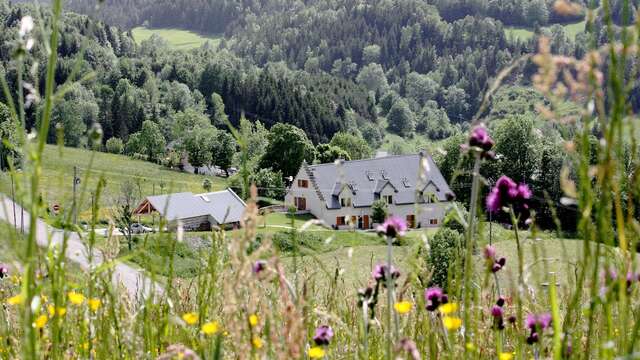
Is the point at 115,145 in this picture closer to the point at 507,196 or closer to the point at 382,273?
the point at 382,273

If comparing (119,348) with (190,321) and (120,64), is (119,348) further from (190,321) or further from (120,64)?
(120,64)

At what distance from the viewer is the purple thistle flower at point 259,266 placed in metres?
1.57

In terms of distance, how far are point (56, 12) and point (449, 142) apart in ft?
239

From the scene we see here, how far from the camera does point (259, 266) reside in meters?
1.64

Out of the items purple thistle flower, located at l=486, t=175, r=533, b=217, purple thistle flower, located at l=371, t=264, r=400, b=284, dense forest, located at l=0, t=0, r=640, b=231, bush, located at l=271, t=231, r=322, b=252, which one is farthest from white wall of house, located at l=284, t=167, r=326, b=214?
purple thistle flower, located at l=486, t=175, r=533, b=217

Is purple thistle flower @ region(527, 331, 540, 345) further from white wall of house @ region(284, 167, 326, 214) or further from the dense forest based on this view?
white wall of house @ region(284, 167, 326, 214)

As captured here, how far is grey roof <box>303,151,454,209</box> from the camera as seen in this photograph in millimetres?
60281

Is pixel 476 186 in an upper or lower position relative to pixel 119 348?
upper

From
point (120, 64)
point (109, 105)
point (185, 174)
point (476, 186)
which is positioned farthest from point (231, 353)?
point (120, 64)

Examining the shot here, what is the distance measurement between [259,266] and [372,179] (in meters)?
61.1

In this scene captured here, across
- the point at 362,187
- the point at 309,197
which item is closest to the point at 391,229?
the point at 362,187

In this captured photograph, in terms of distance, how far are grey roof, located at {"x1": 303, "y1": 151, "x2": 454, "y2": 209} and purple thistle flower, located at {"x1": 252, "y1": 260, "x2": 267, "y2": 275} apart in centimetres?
5748

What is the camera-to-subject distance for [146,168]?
280 feet

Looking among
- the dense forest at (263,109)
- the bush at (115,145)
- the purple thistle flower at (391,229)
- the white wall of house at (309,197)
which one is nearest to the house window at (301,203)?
the white wall of house at (309,197)
